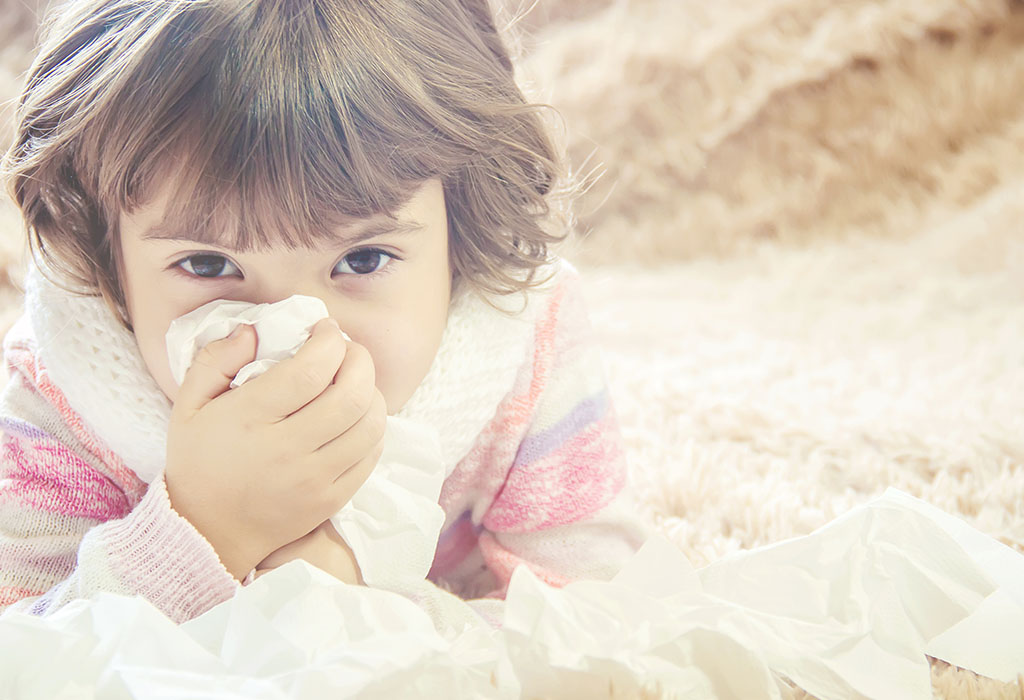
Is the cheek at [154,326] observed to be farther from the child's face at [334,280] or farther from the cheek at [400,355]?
the cheek at [400,355]

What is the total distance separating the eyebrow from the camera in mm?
552

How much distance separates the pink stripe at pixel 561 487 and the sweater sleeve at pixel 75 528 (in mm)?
226

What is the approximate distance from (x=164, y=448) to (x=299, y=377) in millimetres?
148

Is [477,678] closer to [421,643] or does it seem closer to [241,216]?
[421,643]

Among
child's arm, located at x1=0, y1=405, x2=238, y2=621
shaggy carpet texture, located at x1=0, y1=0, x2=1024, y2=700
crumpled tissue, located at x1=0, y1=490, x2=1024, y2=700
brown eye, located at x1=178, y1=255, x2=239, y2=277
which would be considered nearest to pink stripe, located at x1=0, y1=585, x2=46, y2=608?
child's arm, located at x1=0, y1=405, x2=238, y2=621

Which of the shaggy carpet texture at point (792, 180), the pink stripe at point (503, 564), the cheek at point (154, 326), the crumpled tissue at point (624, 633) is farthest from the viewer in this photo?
the shaggy carpet texture at point (792, 180)

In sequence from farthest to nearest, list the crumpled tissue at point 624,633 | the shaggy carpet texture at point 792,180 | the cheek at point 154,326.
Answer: the shaggy carpet texture at point 792,180 → the cheek at point 154,326 → the crumpled tissue at point 624,633

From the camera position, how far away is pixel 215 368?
→ 1.84 ft

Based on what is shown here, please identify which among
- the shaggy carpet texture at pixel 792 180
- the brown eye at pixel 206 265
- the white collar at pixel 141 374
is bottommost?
the shaggy carpet texture at pixel 792 180

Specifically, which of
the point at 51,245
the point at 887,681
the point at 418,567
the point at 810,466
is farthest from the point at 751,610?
the point at 51,245

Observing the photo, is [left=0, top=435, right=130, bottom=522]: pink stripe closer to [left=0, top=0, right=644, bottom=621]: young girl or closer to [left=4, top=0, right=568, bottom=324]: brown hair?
[left=0, top=0, right=644, bottom=621]: young girl

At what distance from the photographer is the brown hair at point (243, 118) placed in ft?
1.75

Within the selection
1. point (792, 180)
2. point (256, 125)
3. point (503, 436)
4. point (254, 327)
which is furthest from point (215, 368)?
point (792, 180)

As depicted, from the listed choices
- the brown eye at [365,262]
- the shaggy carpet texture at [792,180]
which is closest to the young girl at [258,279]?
the brown eye at [365,262]
